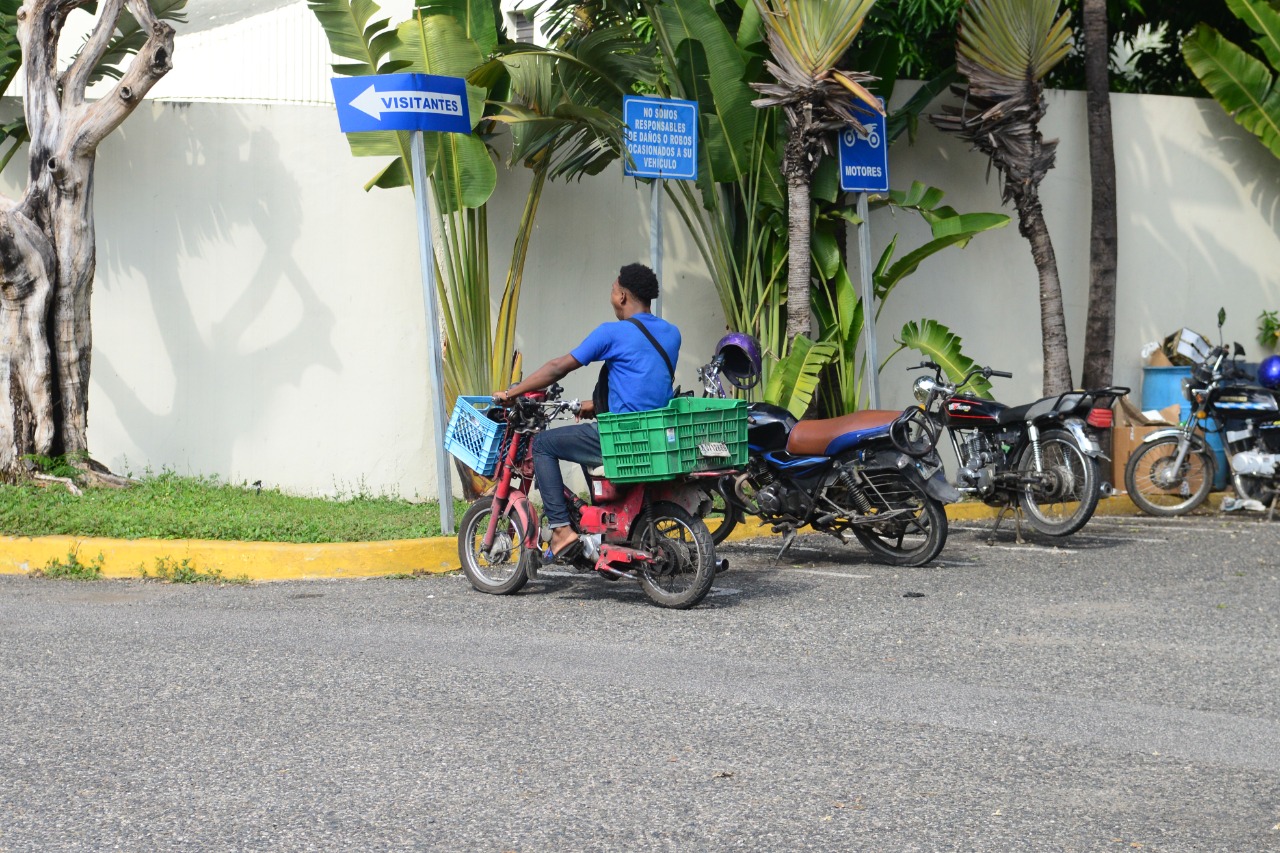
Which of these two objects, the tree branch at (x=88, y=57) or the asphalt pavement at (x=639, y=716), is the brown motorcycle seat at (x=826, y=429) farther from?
the tree branch at (x=88, y=57)

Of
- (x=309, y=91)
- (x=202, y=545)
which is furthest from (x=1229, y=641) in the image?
(x=309, y=91)

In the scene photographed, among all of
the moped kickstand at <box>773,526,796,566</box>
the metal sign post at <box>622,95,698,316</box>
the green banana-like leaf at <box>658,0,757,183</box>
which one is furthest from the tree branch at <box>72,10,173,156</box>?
the moped kickstand at <box>773,526,796,566</box>

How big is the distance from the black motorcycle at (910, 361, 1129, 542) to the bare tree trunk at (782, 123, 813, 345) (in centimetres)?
133

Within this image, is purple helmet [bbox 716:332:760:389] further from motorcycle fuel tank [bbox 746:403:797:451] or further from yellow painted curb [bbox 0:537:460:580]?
yellow painted curb [bbox 0:537:460:580]

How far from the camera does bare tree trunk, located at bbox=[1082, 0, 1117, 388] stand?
13.0 metres

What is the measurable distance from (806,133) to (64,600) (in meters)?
6.41

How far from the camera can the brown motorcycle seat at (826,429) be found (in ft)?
30.5

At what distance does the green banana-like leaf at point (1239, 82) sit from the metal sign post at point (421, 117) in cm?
736

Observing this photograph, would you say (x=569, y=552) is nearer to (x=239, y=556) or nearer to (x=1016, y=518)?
(x=239, y=556)

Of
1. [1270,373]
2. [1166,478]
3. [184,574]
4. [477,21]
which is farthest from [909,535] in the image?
[477,21]

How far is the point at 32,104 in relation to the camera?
10461 millimetres

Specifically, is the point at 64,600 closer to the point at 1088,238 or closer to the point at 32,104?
the point at 32,104

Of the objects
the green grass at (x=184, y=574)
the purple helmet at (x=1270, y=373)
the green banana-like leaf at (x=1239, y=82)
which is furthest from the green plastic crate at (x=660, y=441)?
the green banana-like leaf at (x=1239, y=82)

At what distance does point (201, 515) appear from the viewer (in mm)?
9812
